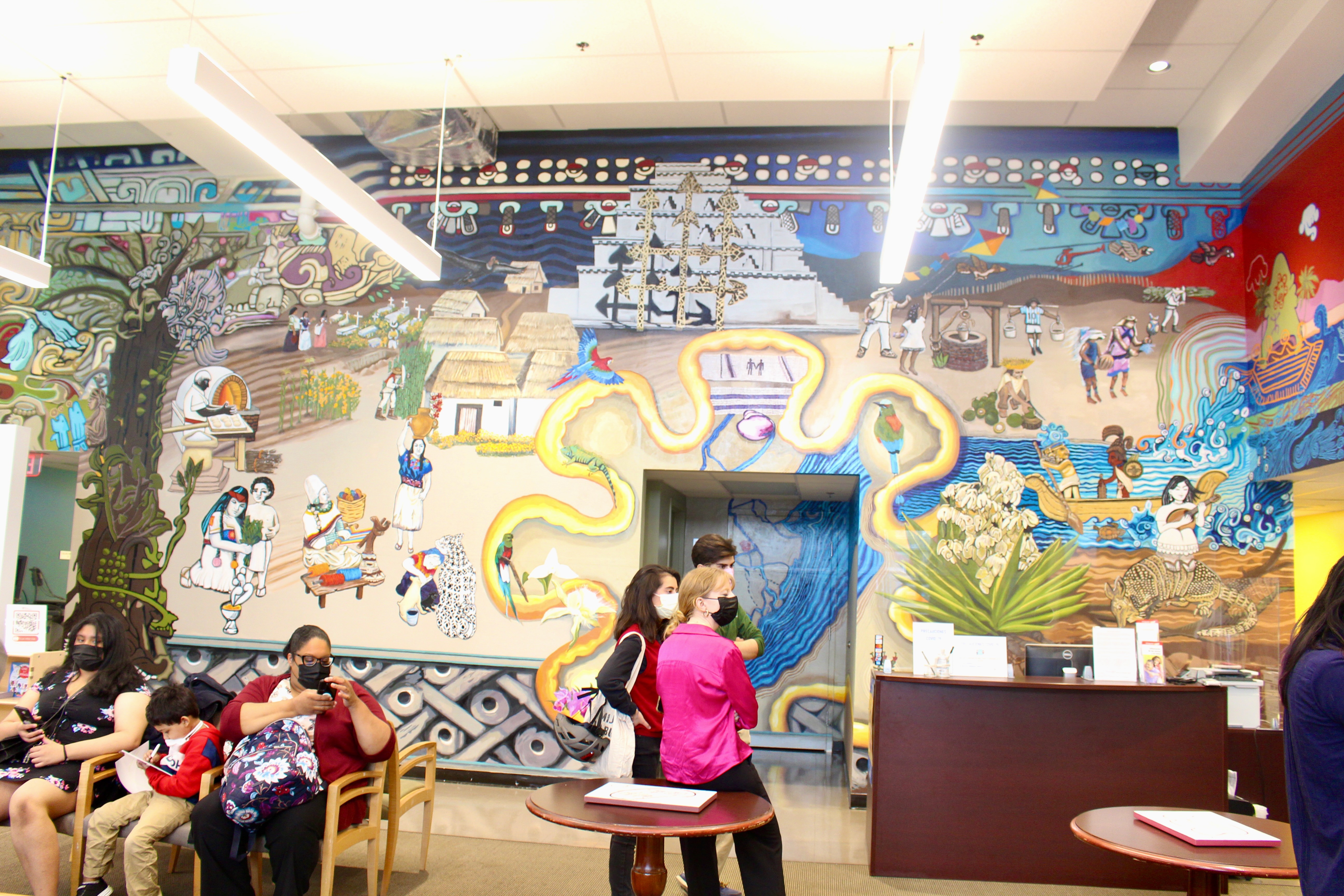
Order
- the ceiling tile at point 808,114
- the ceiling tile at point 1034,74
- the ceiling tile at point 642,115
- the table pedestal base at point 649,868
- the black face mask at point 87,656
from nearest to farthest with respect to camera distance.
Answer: the table pedestal base at point 649,868
the black face mask at point 87,656
the ceiling tile at point 1034,74
the ceiling tile at point 808,114
the ceiling tile at point 642,115

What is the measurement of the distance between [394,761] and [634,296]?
3.68 m

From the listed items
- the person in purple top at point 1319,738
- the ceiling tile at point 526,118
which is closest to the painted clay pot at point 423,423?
the ceiling tile at point 526,118

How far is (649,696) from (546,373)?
330 cm

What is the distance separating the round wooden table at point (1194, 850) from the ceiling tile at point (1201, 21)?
4.21m

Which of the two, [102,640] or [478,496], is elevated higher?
[478,496]

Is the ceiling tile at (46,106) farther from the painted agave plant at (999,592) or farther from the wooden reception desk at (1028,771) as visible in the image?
the painted agave plant at (999,592)

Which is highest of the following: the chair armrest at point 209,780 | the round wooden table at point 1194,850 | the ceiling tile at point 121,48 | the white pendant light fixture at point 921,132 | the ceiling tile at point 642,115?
the ceiling tile at point 642,115

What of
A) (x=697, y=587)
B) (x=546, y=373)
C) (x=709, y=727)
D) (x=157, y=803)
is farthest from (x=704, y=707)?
(x=546, y=373)

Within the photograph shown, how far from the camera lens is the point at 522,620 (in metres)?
6.29

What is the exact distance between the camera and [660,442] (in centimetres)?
633

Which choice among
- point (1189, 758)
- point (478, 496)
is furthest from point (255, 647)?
point (1189, 758)

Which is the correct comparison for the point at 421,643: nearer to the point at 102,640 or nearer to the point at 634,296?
the point at 102,640

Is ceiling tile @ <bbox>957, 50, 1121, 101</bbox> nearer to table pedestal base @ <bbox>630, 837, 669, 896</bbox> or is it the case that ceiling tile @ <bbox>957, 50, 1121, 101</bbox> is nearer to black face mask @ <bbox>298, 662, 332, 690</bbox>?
table pedestal base @ <bbox>630, 837, 669, 896</bbox>

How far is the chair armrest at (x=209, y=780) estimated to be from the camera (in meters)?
3.63
